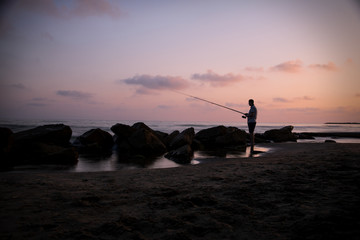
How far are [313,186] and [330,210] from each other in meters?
0.94

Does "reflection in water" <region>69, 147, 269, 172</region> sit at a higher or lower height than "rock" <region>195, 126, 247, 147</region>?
lower

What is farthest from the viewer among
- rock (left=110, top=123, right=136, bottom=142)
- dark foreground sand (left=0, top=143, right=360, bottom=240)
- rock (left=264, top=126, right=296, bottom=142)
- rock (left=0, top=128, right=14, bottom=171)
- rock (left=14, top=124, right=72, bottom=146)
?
rock (left=264, top=126, right=296, bottom=142)

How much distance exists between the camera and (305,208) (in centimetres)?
209

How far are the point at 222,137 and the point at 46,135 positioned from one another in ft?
27.9

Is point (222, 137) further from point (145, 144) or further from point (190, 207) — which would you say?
point (190, 207)

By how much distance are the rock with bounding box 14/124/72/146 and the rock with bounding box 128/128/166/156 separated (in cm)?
282

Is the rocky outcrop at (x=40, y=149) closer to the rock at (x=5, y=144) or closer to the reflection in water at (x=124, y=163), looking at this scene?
the rock at (x=5, y=144)

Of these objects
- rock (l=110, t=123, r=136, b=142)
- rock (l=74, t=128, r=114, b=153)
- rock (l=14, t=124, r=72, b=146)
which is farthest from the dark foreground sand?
rock (l=110, t=123, r=136, b=142)

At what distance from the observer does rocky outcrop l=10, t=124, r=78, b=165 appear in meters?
6.38

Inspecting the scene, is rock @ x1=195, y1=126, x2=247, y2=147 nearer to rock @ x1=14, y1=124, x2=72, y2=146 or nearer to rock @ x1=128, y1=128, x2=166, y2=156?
rock @ x1=128, y1=128, x2=166, y2=156

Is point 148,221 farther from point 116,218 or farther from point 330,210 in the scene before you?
point 330,210

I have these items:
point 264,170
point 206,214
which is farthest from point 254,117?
point 206,214

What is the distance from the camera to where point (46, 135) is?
25.6 ft

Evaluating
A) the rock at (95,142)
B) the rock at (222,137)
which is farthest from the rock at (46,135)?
the rock at (222,137)
